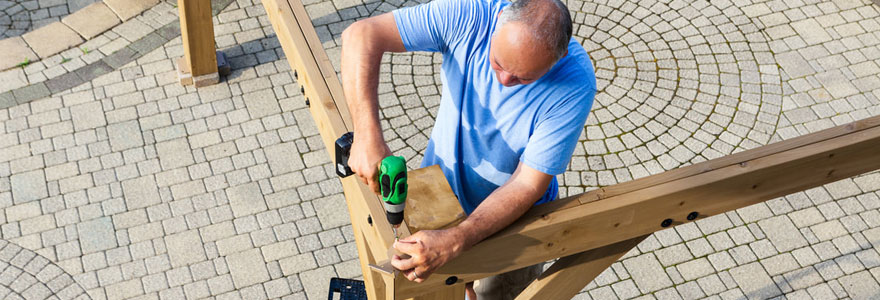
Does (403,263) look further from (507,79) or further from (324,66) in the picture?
(324,66)

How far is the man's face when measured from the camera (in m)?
2.63

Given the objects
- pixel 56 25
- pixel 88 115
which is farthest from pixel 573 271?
pixel 56 25

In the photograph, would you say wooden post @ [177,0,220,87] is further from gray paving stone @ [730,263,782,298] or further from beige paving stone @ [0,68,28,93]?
gray paving stone @ [730,263,782,298]

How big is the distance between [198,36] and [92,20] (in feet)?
5.02

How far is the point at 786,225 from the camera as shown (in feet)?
19.5

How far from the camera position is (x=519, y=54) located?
2.66 metres

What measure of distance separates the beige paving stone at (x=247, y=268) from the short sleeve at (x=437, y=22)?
9.65ft

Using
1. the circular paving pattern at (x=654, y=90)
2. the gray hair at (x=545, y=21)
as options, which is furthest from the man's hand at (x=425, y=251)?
the circular paving pattern at (x=654, y=90)

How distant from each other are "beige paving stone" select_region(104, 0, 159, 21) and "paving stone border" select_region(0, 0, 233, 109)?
349mm

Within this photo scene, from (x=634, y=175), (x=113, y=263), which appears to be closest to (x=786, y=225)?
(x=634, y=175)

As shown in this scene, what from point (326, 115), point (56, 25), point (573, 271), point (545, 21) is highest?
point (545, 21)

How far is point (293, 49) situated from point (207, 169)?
290 cm

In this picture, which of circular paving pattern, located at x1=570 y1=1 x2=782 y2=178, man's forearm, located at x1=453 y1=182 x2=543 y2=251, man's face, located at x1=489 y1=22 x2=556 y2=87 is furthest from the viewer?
circular paving pattern, located at x1=570 y1=1 x2=782 y2=178

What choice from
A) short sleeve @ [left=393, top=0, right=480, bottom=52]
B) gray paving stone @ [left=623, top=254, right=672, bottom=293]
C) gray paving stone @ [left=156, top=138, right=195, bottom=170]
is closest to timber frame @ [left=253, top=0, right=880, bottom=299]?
short sleeve @ [left=393, top=0, right=480, bottom=52]
